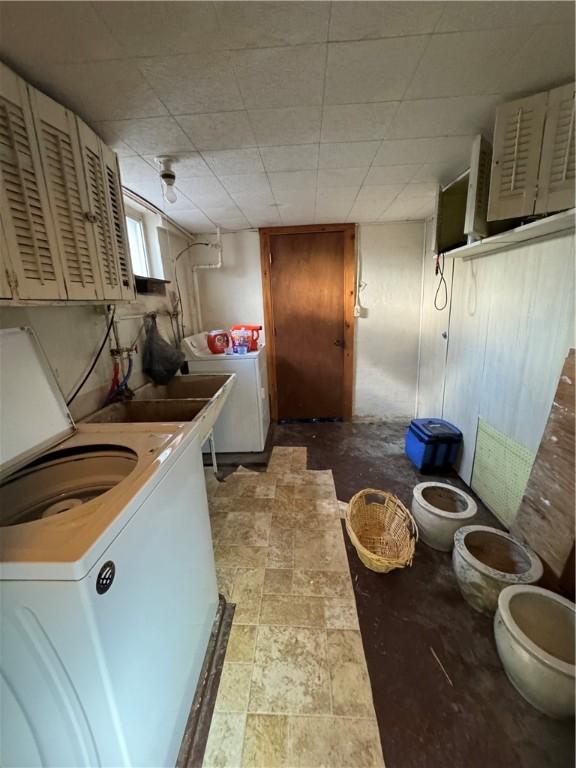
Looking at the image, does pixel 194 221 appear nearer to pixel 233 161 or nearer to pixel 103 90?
pixel 233 161

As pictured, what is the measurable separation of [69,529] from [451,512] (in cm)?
194

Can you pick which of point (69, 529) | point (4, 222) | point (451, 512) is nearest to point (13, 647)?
point (69, 529)

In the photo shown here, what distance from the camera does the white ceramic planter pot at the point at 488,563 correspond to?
1332 mm

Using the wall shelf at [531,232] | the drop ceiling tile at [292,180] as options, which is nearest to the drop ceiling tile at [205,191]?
the drop ceiling tile at [292,180]

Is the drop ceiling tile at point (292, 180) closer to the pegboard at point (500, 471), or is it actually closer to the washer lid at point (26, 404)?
the washer lid at point (26, 404)

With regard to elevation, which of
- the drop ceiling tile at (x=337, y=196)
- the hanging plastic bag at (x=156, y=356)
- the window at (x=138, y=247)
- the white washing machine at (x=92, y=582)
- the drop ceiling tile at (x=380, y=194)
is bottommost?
the white washing machine at (x=92, y=582)

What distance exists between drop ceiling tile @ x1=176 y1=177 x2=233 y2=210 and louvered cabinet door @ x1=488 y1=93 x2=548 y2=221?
1580mm

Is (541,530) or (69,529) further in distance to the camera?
(541,530)

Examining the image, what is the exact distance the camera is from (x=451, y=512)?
1.83 m

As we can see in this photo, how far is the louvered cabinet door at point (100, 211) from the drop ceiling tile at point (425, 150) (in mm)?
1386

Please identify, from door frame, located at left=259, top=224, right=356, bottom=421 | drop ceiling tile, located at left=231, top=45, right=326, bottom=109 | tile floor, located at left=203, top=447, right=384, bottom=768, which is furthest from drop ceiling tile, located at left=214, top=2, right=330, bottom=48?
door frame, located at left=259, top=224, right=356, bottom=421

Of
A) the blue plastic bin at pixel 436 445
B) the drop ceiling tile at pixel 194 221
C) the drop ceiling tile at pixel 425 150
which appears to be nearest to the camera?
the drop ceiling tile at pixel 425 150

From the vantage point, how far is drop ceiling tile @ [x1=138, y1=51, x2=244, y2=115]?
39.9 inches

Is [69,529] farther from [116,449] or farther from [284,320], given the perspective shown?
[284,320]
